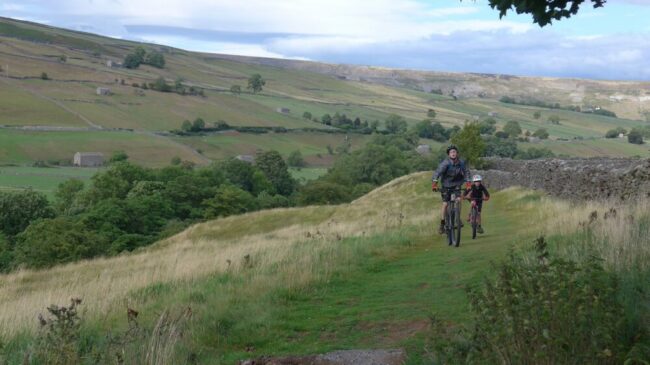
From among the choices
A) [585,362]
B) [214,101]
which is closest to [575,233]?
[585,362]

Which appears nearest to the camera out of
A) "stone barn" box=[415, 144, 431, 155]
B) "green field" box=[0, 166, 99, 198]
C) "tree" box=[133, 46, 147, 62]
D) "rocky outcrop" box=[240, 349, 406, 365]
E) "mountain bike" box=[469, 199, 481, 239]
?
"rocky outcrop" box=[240, 349, 406, 365]

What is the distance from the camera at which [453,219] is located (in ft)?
52.7

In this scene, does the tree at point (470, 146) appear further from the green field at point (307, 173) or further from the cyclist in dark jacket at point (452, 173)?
the green field at point (307, 173)

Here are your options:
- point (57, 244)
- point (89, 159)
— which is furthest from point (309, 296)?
point (89, 159)

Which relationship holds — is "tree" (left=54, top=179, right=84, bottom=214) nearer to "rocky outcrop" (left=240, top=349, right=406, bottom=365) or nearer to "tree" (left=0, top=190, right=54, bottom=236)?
"tree" (left=0, top=190, right=54, bottom=236)

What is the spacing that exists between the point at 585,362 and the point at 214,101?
152m

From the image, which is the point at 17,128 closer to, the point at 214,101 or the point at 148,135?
the point at 148,135

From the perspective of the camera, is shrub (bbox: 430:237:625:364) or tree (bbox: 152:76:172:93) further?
tree (bbox: 152:76:172:93)

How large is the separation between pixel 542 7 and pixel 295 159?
375 ft

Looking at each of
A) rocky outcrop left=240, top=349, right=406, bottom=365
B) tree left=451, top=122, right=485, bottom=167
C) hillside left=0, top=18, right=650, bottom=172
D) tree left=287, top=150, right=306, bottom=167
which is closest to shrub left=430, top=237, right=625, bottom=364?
rocky outcrop left=240, top=349, right=406, bottom=365

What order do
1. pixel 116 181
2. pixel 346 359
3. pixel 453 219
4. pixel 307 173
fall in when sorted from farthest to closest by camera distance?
pixel 307 173 < pixel 116 181 < pixel 453 219 < pixel 346 359

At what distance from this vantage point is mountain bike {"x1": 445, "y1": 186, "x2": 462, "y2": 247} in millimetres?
15922

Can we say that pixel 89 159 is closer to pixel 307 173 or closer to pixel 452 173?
pixel 307 173

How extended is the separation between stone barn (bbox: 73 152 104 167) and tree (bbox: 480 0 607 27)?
103644 mm
